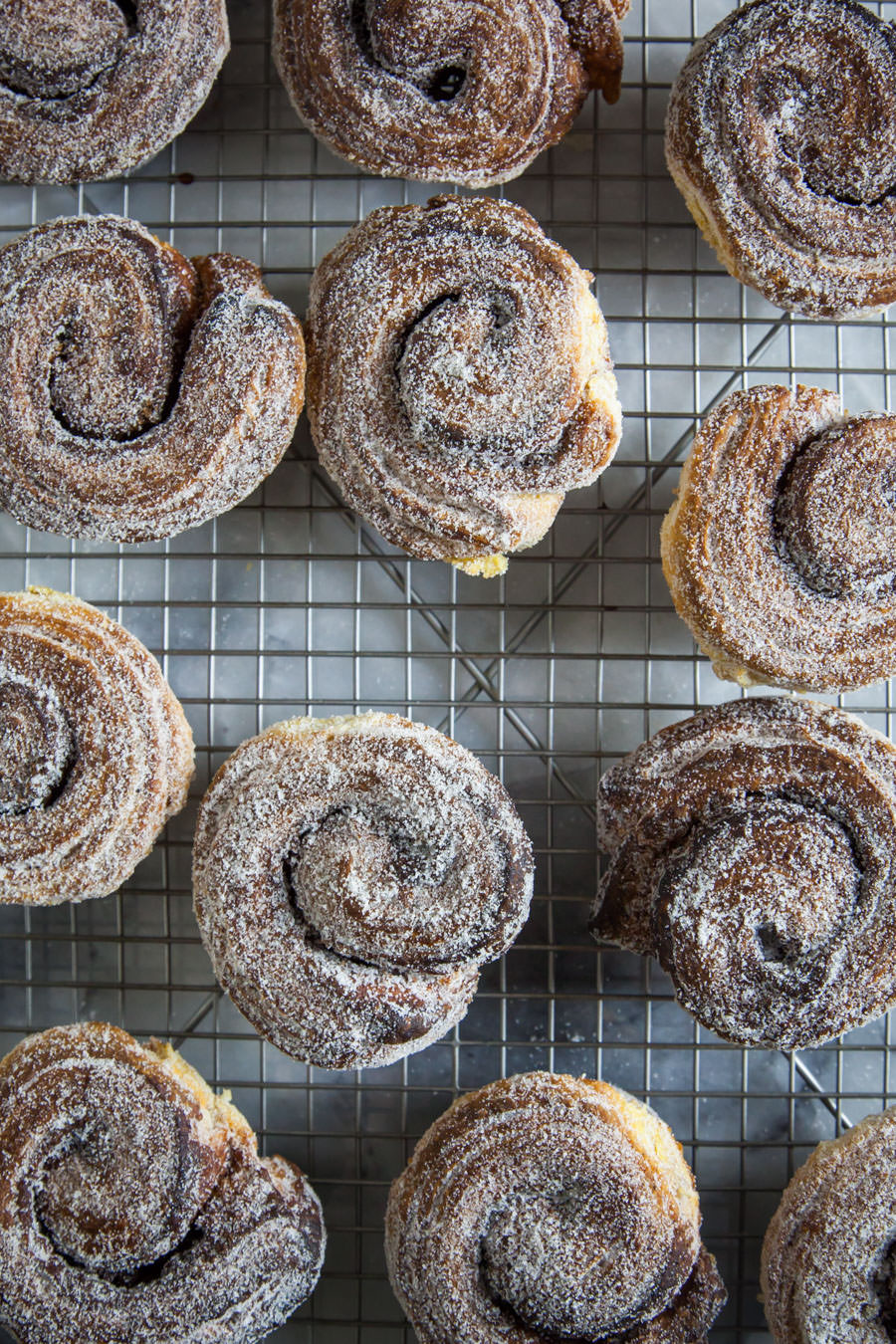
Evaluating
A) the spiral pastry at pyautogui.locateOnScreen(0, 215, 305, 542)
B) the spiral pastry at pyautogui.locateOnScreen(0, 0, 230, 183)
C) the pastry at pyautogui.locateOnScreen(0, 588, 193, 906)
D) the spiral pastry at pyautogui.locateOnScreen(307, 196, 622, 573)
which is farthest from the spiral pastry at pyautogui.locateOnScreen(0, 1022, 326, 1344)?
the spiral pastry at pyautogui.locateOnScreen(0, 0, 230, 183)

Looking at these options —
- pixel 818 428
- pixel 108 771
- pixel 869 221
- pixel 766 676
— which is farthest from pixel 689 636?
pixel 108 771

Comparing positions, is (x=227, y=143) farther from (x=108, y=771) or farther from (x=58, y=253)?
(x=108, y=771)

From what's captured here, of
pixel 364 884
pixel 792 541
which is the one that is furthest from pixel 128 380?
pixel 792 541

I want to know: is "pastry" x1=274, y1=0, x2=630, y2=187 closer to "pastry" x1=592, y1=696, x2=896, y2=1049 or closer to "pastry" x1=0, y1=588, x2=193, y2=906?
"pastry" x1=0, y1=588, x2=193, y2=906

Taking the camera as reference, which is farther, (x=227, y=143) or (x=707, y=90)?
(x=227, y=143)

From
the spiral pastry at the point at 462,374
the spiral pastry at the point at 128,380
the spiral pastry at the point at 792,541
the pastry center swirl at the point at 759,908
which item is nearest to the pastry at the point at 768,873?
the pastry center swirl at the point at 759,908

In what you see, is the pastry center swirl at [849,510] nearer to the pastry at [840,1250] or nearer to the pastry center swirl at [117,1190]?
the pastry at [840,1250]
